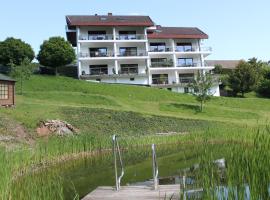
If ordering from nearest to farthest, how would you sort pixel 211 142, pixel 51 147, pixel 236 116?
pixel 51 147 → pixel 211 142 → pixel 236 116

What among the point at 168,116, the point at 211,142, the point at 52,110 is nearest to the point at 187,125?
the point at 168,116

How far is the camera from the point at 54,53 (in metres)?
51.8

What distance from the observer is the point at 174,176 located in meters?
14.6

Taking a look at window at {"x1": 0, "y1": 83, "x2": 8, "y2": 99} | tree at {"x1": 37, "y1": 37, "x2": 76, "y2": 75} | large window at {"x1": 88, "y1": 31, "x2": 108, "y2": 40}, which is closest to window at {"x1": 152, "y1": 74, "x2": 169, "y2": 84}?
large window at {"x1": 88, "y1": 31, "x2": 108, "y2": 40}

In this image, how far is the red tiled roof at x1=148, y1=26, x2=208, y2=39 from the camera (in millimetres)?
62781

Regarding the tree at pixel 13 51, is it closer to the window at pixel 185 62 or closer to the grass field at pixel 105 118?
the grass field at pixel 105 118

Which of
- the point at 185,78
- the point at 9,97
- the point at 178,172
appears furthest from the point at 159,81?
the point at 178,172

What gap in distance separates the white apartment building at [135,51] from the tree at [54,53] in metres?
3.85

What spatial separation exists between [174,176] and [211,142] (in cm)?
541

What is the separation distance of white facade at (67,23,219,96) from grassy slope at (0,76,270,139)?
7.47 meters

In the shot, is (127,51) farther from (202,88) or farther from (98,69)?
(202,88)

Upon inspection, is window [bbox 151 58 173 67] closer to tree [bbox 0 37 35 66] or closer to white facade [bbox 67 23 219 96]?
white facade [bbox 67 23 219 96]

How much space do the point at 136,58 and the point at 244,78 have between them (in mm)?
13216

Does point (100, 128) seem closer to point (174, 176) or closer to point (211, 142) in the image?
point (211, 142)
